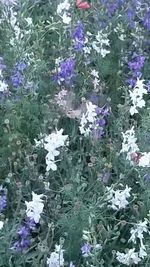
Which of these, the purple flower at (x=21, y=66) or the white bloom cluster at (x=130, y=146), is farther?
the purple flower at (x=21, y=66)

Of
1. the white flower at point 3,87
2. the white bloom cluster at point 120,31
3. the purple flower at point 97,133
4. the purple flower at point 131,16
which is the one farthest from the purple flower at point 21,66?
Answer: the purple flower at point 131,16

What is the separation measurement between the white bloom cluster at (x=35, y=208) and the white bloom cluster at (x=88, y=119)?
21.7 inches

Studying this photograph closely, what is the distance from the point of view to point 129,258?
8.48 ft

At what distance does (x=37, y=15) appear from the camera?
421cm

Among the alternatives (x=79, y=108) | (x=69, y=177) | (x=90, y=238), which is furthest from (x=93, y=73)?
(x=90, y=238)

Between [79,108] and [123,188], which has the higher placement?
[79,108]

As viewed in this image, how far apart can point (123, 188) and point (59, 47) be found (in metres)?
1.05

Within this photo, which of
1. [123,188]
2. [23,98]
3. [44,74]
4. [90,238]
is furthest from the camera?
[44,74]

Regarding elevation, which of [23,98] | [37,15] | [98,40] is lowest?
[23,98]

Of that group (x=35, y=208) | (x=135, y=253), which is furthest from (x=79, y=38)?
(x=135, y=253)

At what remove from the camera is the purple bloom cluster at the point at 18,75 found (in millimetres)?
3219

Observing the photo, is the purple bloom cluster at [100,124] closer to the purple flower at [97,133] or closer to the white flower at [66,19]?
the purple flower at [97,133]

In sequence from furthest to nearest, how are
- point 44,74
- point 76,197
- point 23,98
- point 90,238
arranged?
1. point 44,74
2. point 23,98
3. point 76,197
4. point 90,238

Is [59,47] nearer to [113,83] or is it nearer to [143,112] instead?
[113,83]
